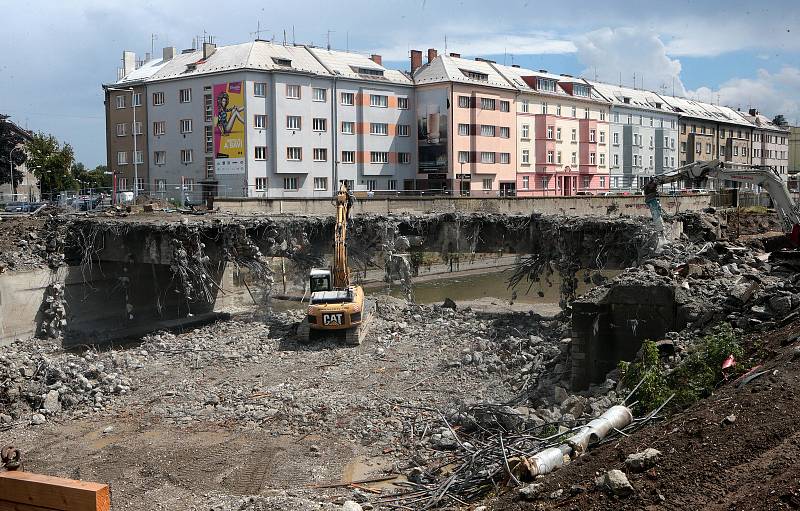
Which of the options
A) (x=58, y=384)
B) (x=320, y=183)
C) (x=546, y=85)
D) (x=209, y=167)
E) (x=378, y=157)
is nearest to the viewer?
(x=58, y=384)

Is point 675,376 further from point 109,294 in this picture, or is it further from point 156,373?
point 109,294

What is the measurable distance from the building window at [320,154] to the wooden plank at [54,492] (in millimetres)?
51273

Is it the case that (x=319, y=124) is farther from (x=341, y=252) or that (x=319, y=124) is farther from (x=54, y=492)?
(x=54, y=492)

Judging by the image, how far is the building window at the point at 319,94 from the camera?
55219mm

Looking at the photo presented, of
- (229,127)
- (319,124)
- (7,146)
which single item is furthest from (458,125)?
(7,146)

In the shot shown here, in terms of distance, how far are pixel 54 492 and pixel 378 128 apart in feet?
183

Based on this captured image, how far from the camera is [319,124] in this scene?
55812mm

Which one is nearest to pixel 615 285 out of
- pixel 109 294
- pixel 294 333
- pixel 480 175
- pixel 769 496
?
pixel 769 496

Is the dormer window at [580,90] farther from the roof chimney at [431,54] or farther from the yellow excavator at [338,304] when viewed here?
the yellow excavator at [338,304]

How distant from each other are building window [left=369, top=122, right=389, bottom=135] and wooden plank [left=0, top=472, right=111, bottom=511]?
54.9 metres

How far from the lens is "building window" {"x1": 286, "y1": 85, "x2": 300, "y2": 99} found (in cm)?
5353

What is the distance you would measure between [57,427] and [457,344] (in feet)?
38.1

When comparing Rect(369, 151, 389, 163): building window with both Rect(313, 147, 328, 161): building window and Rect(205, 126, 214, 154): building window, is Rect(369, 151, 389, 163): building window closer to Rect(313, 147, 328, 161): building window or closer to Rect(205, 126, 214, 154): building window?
Rect(313, 147, 328, 161): building window

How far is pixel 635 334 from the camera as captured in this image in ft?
56.4
